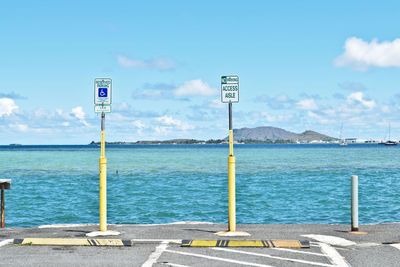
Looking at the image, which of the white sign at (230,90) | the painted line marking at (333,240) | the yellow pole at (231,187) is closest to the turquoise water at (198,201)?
the yellow pole at (231,187)

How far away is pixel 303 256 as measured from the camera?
8.81 m

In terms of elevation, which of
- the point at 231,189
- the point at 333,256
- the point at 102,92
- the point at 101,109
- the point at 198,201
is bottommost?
the point at 198,201

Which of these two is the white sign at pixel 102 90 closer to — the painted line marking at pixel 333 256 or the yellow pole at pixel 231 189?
the yellow pole at pixel 231 189

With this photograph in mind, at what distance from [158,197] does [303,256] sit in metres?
23.1

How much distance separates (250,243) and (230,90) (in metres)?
3.16

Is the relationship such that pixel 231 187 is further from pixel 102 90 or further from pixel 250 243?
pixel 102 90

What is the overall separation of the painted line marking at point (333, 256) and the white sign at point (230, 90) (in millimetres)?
3396

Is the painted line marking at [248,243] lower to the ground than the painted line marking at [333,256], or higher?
higher

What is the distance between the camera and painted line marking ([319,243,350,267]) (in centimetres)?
832

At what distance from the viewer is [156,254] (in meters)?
8.91

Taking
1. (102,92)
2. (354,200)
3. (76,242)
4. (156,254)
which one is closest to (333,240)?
(354,200)

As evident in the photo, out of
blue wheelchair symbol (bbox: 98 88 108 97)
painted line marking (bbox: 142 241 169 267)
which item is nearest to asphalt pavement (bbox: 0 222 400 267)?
painted line marking (bbox: 142 241 169 267)

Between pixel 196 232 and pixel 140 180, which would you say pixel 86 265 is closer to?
pixel 196 232

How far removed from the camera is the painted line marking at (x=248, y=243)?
9.55 metres
